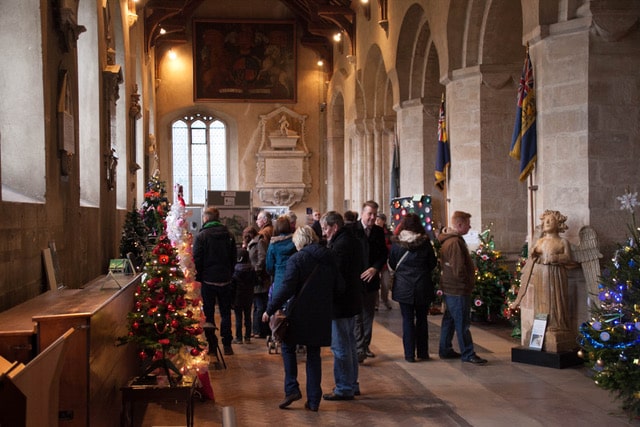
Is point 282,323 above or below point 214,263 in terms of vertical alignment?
below

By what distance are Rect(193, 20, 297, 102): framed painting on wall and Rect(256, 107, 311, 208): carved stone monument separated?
71 cm

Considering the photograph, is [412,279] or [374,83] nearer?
[412,279]

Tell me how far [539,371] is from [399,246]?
65.6 inches

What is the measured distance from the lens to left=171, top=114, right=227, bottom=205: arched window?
24922 mm

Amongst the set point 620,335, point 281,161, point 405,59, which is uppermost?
point 405,59

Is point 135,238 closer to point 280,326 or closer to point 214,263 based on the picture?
point 214,263

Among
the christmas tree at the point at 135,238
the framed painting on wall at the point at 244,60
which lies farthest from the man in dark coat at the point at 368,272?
the framed painting on wall at the point at 244,60

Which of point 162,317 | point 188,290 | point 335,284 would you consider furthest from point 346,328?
point 162,317

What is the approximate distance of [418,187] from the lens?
1361cm

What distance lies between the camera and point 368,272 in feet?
24.1

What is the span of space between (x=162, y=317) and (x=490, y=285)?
5.45 m

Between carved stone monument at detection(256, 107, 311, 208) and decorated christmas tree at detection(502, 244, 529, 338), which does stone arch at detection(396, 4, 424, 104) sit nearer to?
decorated christmas tree at detection(502, 244, 529, 338)

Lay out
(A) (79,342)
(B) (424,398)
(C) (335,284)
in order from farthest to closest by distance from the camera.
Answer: (B) (424,398), (C) (335,284), (A) (79,342)

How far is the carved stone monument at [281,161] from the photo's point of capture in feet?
80.7
